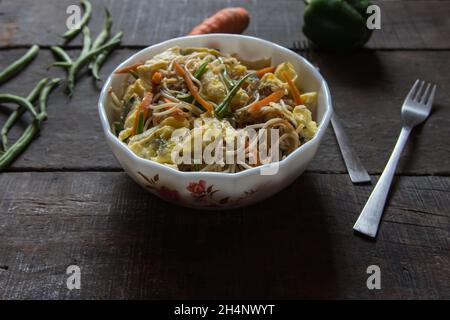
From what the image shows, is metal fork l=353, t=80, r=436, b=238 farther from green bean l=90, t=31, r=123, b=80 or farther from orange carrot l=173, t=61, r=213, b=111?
green bean l=90, t=31, r=123, b=80

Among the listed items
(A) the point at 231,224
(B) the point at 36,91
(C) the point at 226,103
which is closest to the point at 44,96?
(B) the point at 36,91

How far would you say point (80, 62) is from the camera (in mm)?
1921

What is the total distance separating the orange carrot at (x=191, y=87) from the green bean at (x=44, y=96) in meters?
0.52

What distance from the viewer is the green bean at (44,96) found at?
1.71 metres

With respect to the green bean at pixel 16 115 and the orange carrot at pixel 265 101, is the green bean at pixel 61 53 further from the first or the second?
the orange carrot at pixel 265 101

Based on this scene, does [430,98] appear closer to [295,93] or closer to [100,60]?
[295,93]

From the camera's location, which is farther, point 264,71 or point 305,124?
point 264,71

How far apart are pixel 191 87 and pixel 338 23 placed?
2.64ft

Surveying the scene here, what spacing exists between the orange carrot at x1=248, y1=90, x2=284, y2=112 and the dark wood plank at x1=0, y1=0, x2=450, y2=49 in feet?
2.37

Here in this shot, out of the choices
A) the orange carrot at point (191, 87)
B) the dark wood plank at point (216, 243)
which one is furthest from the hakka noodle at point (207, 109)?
the dark wood plank at point (216, 243)

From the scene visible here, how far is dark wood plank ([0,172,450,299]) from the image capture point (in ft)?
4.09

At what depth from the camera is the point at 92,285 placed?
1248mm

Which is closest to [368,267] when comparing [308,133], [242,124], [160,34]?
[308,133]
